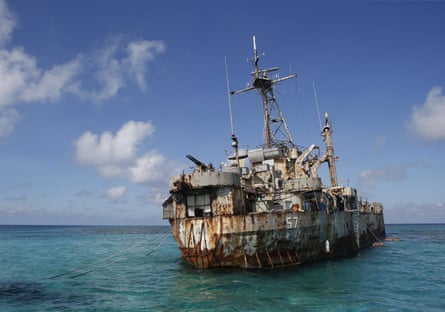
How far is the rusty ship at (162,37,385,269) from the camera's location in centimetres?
1998

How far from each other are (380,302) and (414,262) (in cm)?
1436

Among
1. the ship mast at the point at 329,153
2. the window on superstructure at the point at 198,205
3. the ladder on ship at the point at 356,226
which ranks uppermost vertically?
the ship mast at the point at 329,153

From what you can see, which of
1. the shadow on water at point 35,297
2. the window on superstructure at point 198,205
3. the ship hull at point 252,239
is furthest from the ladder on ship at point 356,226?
the shadow on water at point 35,297

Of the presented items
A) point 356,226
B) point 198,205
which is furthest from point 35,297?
point 356,226

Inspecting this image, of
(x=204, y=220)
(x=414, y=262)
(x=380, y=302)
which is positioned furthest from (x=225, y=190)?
(x=414, y=262)

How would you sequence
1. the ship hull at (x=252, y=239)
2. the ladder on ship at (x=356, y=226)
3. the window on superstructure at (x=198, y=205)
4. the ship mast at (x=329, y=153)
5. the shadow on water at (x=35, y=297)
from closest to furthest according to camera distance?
the shadow on water at (x=35, y=297), the ship hull at (x=252, y=239), the window on superstructure at (x=198, y=205), the ladder on ship at (x=356, y=226), the ship mast at (x=329, y=153)

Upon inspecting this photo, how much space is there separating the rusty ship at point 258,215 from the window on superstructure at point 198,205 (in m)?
0.07

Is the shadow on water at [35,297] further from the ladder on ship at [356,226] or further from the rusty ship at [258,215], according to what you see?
the ladder on ship at [356,226]

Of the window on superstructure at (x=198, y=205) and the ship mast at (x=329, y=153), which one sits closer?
the window on superstructure at (x=198, y=205)

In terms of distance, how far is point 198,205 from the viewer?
22.2 meters

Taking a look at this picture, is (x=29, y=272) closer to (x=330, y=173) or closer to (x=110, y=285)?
(x=110, y=285)

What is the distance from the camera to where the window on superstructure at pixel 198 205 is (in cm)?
2189

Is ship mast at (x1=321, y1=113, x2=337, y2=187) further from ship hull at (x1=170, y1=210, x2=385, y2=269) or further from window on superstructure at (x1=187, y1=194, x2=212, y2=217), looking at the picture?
window on superstructure at (x1=187, y1=194, x2=212, y2=217)

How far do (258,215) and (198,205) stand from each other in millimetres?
4573
